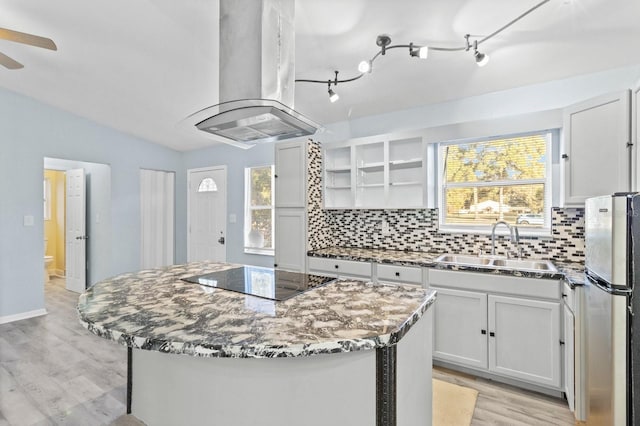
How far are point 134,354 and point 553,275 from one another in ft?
8.95

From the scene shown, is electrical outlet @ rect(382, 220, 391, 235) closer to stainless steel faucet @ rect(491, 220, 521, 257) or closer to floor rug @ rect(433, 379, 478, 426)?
stainless steel faucet @ rect(491, 220, 521, 257)

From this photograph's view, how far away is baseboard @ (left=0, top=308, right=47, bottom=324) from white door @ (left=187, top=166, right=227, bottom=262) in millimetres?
2042

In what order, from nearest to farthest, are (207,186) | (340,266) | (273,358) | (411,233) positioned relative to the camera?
(273,358), (340,266), (411,233), (207,186)

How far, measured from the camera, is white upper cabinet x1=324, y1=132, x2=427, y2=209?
11.2 feet

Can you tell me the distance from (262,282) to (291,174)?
203 cm

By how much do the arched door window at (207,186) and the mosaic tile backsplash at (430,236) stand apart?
233cm

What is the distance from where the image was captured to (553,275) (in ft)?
7.46

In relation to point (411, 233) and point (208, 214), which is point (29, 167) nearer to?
point (208, 214)

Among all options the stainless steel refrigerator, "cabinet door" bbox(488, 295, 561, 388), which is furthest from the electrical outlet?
the stainless steel refrigerator

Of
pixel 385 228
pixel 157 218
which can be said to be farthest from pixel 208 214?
pixel 385 228

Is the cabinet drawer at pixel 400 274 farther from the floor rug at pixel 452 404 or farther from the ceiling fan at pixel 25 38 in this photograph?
the ceiling fan at pixel 25 38

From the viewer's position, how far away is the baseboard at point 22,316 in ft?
12.8

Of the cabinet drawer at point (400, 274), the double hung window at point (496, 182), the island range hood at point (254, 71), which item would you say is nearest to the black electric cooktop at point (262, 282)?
the island range hood at point (254, 71)

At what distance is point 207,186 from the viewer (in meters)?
5.49
